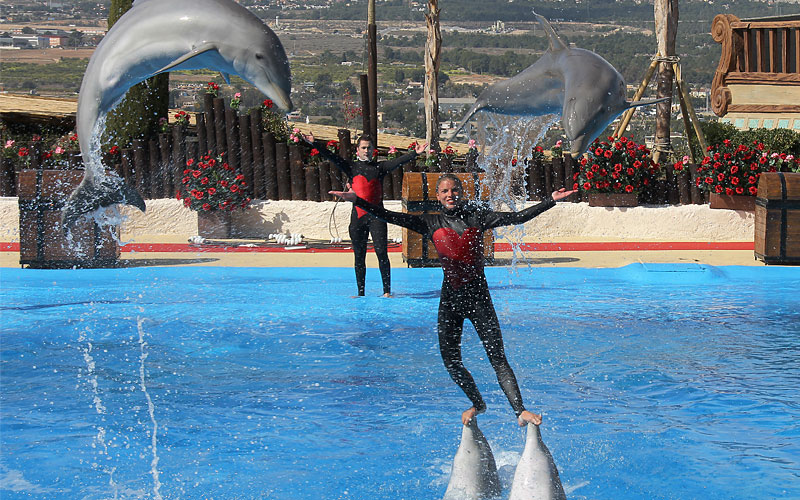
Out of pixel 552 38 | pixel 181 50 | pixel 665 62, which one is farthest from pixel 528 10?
pixel 181 50

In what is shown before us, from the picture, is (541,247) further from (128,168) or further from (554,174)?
(128,168)

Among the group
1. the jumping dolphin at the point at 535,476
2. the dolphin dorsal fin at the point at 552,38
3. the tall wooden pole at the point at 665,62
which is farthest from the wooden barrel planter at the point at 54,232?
the tall wooden pole at the point at 665,62

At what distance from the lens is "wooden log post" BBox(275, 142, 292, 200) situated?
14711mm

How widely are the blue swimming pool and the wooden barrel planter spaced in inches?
10.2

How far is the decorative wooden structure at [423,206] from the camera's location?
11828 mm

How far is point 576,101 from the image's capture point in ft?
23.8

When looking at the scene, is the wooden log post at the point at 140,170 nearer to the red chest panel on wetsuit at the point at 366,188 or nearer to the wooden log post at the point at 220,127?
the wooden log post at the point at 220,127

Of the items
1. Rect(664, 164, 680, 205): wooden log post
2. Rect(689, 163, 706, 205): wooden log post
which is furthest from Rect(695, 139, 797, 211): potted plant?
Rect(664, 164, 680, 205): wooden log post

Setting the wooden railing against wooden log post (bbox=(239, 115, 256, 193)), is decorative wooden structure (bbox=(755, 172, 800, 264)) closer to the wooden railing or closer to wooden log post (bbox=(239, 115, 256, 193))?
the wooden railing

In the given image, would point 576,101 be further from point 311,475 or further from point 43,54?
point 43,54

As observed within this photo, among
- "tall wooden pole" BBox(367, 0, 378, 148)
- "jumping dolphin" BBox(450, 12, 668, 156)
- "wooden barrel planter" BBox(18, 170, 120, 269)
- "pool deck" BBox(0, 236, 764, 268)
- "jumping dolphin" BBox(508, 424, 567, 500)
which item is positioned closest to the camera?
"jumping dolphin" BBox(508, 424, 567, 500)

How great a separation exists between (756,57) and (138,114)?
10.4m

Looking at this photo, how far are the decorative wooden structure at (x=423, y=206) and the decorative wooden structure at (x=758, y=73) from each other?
24.7ft

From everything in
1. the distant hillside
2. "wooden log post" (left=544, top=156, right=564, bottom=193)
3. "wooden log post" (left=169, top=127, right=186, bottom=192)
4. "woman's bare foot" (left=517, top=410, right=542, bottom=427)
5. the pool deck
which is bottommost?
"woman's bare foot" (left=517, top=410, right=542, bottom=427)
